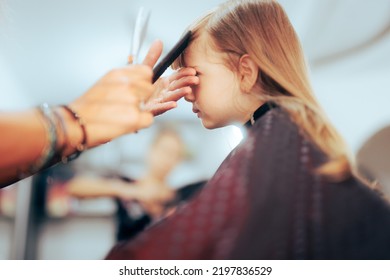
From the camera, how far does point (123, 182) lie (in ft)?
4.27

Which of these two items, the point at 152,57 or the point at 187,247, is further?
the point at 152,57

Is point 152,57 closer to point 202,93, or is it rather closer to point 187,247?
point 202,93

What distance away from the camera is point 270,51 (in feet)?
4.24

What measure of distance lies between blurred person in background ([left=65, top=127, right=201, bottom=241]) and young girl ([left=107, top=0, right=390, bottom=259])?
93 mm

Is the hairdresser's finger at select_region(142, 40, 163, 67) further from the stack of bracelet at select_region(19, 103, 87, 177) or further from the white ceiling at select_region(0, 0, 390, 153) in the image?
the stack of bracelet at select_region(19, 103, 87, 177)

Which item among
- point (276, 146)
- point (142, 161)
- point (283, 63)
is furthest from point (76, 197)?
point (283, 63)

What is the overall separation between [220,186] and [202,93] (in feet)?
1.07

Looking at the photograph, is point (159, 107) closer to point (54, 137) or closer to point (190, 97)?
point (190, 97)

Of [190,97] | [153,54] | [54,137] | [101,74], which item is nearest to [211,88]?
[190,97]

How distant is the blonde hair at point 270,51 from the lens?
49.2 inches

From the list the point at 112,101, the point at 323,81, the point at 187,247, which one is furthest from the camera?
the point at 323,81

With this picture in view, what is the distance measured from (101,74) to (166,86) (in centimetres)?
19

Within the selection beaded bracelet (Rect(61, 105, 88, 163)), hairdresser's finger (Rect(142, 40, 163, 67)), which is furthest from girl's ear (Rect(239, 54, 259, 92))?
beaded bracelet (Rect(61, 105, 88, 163))
